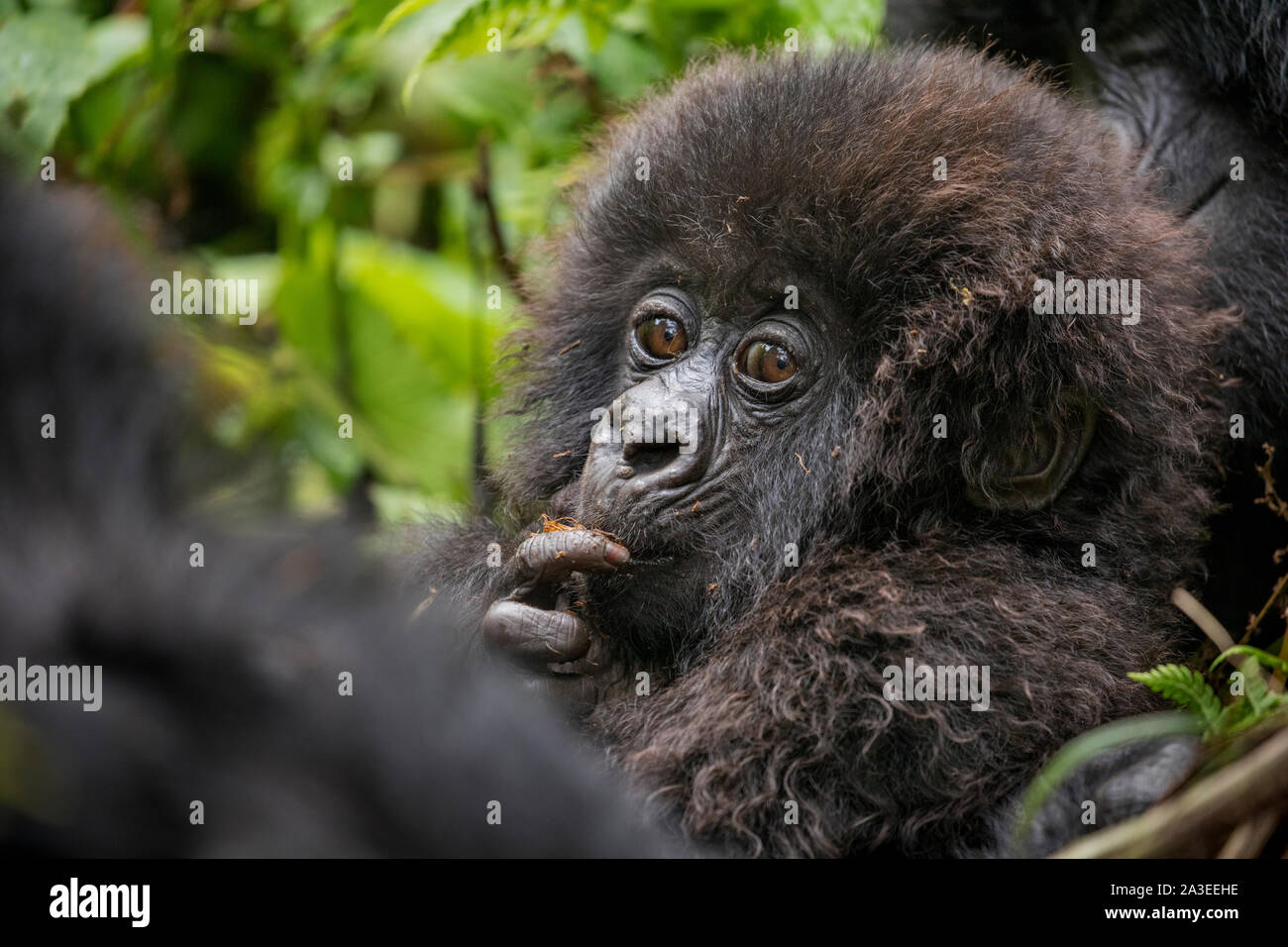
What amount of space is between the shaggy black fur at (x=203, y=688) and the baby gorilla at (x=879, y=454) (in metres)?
0.81

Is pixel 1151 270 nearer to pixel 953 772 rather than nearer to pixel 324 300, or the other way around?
pixel 953 772

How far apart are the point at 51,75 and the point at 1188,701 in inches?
117

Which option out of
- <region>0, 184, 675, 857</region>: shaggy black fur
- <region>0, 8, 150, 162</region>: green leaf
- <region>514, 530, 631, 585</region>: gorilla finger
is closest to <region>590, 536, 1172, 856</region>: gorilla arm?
<region>514, 530, 631, 585</region>: gorilla finger

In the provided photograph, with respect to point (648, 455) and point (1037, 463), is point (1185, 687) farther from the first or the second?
point (648, 455)

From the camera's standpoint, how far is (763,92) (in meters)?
2.48

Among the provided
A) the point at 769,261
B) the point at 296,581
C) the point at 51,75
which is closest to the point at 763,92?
the point at 769,261

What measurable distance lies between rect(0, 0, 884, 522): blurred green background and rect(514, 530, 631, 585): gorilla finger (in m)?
0.69

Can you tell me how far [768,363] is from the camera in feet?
7.88

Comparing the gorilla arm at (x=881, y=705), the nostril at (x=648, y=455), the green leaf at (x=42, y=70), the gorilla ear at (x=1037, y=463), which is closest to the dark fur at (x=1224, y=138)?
the gorilla ear at (x=1037, y=463)

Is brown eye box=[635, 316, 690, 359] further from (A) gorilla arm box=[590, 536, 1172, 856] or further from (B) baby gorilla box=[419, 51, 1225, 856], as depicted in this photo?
(A) gorilla arm box=[590, 536, 1172, 856]

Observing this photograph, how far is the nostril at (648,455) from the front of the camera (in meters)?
2.37

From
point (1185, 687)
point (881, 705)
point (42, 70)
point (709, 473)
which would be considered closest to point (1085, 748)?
point (1185, 687)

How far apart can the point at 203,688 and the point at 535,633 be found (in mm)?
1117

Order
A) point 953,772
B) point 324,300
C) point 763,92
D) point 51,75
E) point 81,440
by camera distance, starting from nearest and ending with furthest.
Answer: point 81,440, point 953,772, point 763,92, point 51,75, point 324,300
